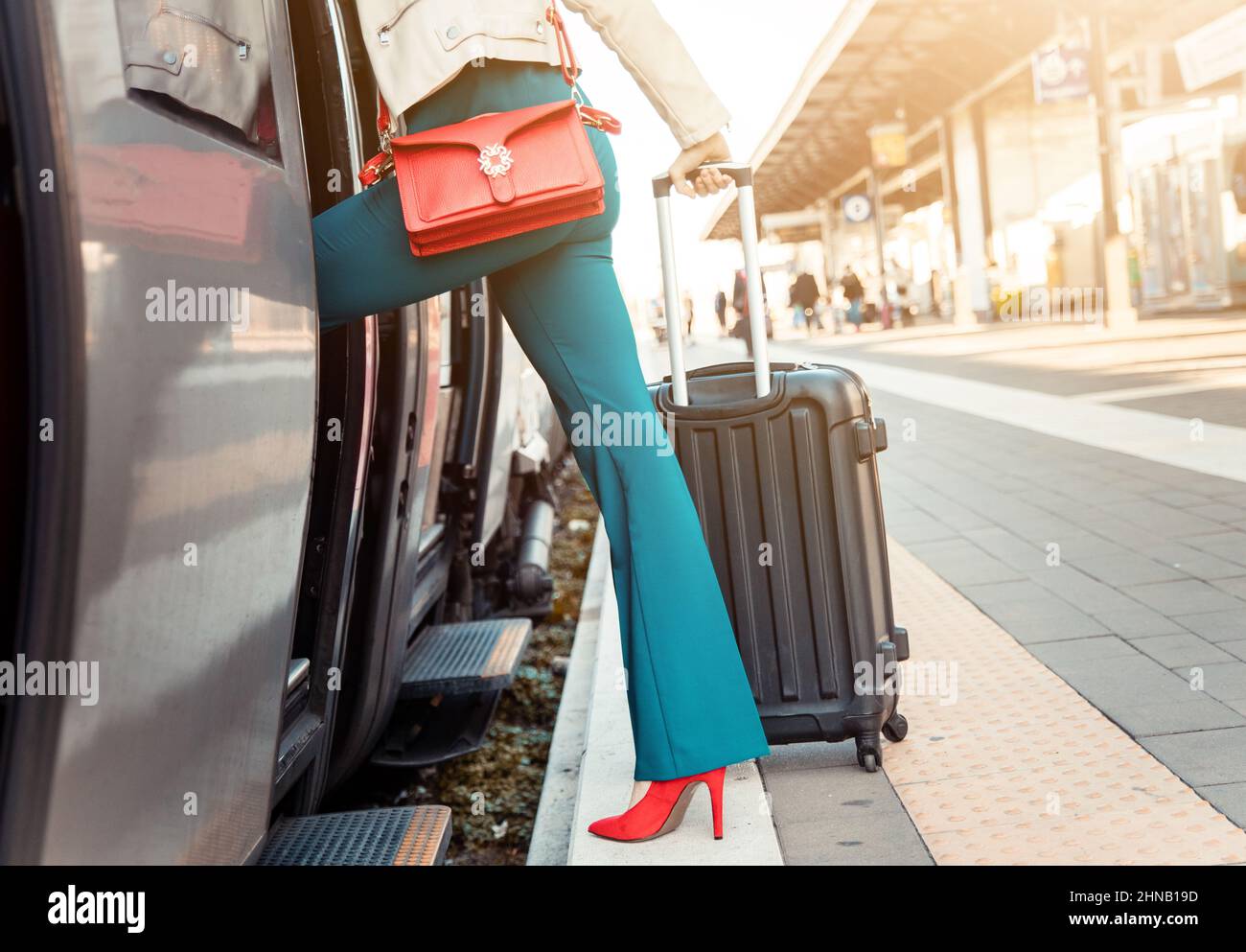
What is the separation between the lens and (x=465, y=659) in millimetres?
→ 3338

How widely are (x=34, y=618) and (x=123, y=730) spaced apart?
18 centimetres

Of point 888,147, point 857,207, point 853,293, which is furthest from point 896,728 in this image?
point 857,207

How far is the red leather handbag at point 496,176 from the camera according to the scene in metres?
1.96

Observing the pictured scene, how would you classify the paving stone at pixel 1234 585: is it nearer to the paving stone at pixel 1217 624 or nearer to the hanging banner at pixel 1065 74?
the paving stone at pixel 1217 624

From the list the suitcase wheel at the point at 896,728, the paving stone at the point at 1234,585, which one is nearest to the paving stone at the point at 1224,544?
the paving stone at the point at 1234,585

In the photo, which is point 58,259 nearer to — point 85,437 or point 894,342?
point 85,437

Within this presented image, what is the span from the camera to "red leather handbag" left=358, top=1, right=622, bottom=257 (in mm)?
1955

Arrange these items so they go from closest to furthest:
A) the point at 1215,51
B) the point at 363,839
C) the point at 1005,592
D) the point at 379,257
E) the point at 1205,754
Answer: the point at 379,257
the point at 363,839
the point at 1205,754
the point at 1005,592
the point at 1215,51

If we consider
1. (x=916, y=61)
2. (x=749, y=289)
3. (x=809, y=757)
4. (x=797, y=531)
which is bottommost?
(x=809, y=757)

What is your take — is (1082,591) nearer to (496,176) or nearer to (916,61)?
(496,176)

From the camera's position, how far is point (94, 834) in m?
1.37

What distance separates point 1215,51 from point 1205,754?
1573 centimetres

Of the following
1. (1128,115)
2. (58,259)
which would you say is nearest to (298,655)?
(58,259)

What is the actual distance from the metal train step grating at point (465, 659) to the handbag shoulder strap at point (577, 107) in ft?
4.64
